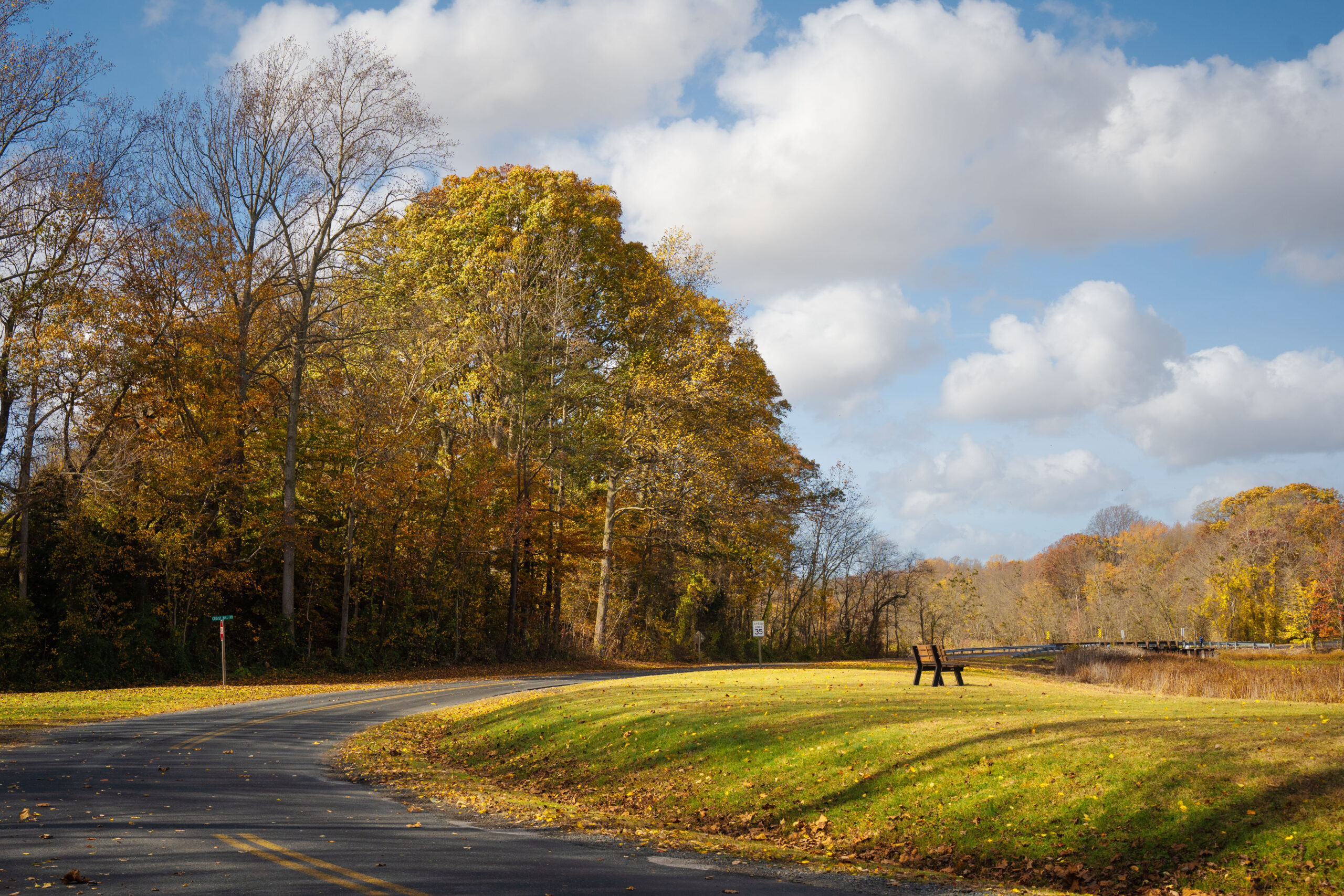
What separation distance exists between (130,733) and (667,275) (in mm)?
27828

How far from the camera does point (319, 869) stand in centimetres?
745

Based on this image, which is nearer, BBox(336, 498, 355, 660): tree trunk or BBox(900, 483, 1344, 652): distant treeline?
BBox(336, 498, 355, 660): tree trunk

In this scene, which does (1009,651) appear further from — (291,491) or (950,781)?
(950,781)

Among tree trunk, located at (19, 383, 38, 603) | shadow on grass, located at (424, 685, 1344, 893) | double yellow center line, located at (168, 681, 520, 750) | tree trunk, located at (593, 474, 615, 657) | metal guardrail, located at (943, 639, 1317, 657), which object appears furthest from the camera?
metal guardrail, located at (943, 639, 1317, 657)

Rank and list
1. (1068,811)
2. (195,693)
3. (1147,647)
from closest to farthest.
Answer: (1068,811), (195,693), (1147,647)

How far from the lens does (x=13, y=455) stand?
91.2 feet

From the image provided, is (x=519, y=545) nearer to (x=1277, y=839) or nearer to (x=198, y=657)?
(x=198, y=657)

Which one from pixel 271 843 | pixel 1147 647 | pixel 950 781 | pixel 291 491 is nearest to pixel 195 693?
pixel 291 491

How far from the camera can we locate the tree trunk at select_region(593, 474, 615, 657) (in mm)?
37322

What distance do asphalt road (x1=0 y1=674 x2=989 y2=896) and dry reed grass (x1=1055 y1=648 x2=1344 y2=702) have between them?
16.4 metres

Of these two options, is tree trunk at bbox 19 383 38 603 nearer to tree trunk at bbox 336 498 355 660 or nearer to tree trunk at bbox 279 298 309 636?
tree trunk at bbox 279 298 309 636

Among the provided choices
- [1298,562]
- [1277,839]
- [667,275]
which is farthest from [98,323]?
[1298,562]

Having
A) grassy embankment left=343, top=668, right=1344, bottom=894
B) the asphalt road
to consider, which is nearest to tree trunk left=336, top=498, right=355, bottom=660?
grassy embankment left=343, top=668, right=1344, bottom=894

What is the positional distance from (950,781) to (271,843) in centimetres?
661
